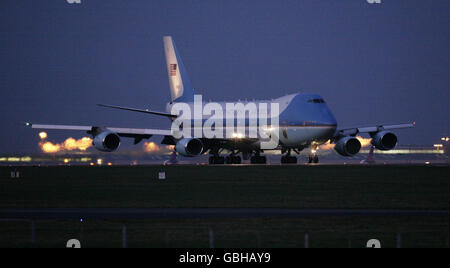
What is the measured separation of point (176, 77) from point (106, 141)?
1766cm

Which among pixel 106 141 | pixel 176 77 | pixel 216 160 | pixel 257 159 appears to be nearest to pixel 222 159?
pixel 216 160

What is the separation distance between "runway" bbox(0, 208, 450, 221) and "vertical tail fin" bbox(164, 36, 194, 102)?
53.1m

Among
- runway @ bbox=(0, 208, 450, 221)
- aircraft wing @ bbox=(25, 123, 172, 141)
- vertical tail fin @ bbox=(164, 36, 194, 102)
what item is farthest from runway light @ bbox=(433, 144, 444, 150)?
runway @ bbox=(0, 208, 450, 221)

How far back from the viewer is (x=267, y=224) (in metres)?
28.4

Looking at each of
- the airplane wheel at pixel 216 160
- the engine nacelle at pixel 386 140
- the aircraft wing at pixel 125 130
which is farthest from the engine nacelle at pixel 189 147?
the engine nacelle at pixel 386 140

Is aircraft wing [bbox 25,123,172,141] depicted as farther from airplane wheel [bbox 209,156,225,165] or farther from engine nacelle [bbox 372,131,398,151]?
engine nacelle [bbox 372,131,398,151]

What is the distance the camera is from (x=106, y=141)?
234 feet

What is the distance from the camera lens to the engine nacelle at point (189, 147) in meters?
70.6

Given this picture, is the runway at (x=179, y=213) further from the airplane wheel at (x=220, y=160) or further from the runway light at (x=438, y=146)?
the runway light at (x=438, y=146)

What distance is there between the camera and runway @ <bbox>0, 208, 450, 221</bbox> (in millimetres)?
30547
